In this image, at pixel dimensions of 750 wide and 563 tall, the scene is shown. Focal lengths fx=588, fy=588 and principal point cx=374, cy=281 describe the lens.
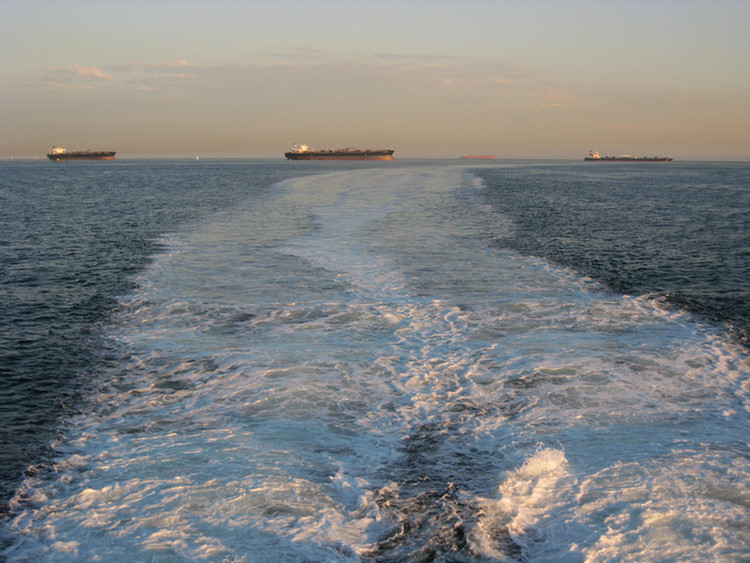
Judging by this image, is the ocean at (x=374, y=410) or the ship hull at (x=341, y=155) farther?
the ship hull at (x=341, y=155)

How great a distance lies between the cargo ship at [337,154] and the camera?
189m

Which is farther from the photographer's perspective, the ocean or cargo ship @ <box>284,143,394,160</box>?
cargo ship @ <box>284,143,394,160</box>

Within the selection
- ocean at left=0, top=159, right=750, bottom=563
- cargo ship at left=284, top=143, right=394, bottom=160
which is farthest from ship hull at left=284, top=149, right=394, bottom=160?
ocean at left=0, top=159, right=750, bottom=563

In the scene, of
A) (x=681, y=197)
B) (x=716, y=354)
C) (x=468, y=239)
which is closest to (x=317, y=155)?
(x=681, y=197)

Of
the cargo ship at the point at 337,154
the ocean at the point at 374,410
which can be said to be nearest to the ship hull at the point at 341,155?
the cargo ship at the point at 337,154

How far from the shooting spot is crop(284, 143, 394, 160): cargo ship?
188750mm

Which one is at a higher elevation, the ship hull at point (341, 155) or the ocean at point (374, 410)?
the ship hull at point (341, 155)

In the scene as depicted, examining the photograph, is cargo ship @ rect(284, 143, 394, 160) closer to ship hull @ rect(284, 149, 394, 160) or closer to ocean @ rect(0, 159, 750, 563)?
ship hull @ rect(284, 149, 394, 160)

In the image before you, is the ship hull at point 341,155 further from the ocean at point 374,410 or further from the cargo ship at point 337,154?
the ocean at point 374,410

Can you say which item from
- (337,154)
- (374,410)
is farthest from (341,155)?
(374,410)

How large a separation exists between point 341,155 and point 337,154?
5.19 feet

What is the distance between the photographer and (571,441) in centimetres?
750

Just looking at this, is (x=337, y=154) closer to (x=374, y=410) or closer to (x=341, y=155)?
(x=341, y=155)

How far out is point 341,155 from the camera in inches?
7441
